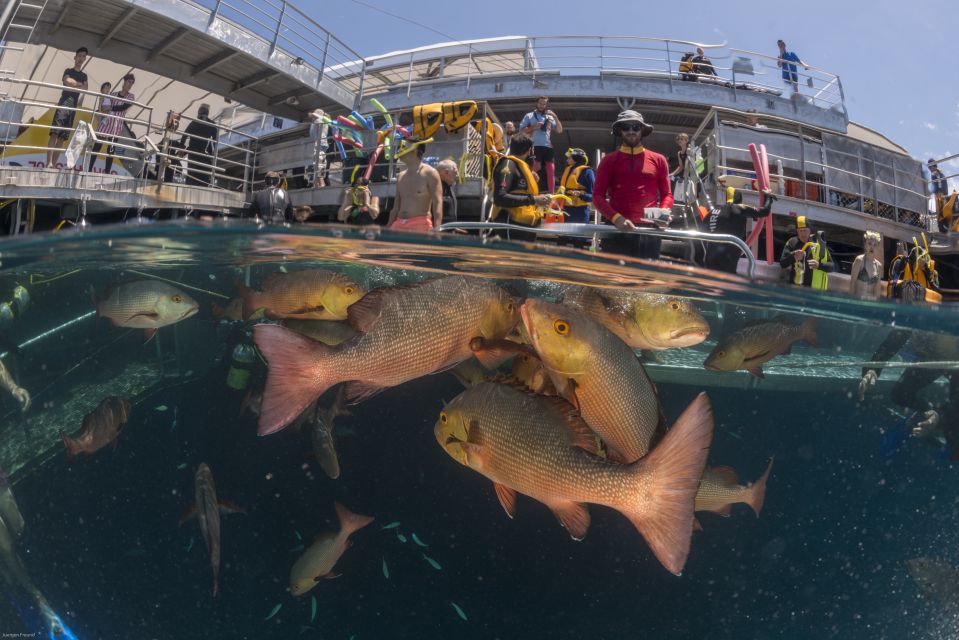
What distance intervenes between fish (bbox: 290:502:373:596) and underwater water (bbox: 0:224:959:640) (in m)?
0.85

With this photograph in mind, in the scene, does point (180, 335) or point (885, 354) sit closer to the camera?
point (885, 354)

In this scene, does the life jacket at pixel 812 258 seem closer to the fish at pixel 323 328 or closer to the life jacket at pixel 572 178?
the life jacket at pixel 572 178

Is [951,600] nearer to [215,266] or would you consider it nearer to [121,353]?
[215,266]

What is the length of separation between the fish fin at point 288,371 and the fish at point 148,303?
1.66m

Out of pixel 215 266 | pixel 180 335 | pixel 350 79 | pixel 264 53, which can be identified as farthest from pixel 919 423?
pixel 350 79

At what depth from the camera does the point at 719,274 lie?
141 inches

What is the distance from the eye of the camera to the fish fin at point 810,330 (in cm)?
445

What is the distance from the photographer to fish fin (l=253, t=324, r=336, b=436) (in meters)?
2.63

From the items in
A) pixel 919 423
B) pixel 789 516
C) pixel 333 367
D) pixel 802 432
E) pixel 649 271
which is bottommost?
pixel 789 516

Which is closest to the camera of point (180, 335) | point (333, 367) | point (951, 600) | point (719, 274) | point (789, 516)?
point (333, 367)

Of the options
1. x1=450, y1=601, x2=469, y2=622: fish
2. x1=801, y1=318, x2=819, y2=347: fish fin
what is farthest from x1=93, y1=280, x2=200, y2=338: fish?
x1=801, y1=318, x2=819, y2=347: fish fin

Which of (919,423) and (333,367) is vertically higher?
(333,367)

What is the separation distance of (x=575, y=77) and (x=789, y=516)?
49.8ft

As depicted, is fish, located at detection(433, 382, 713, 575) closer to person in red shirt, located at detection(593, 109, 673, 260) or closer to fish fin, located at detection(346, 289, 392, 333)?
fish fin, located at detection(346, 289, 392, 333)
